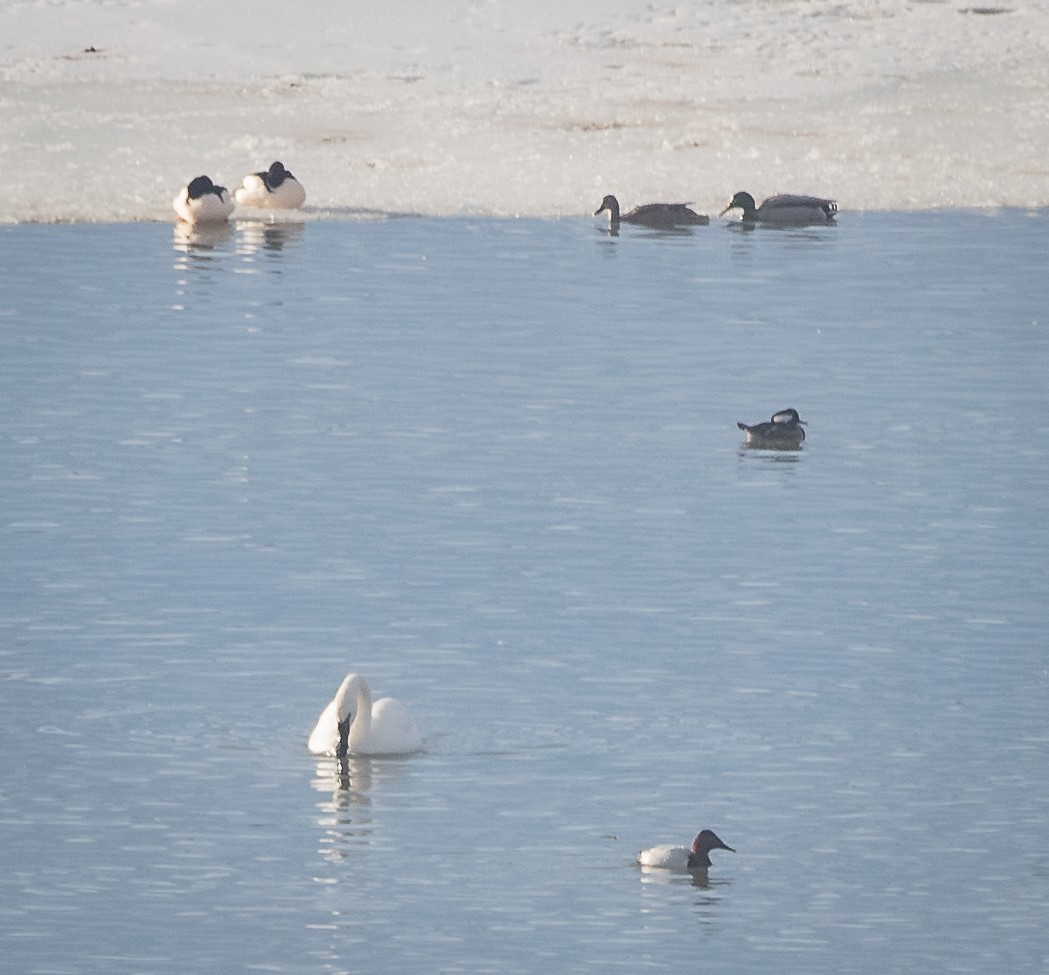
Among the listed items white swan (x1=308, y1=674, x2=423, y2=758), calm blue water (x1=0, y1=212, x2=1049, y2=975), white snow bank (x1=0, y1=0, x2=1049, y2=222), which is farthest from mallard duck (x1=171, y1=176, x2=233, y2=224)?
white swan (x1=308, y1=674, x2=423, y2=758)

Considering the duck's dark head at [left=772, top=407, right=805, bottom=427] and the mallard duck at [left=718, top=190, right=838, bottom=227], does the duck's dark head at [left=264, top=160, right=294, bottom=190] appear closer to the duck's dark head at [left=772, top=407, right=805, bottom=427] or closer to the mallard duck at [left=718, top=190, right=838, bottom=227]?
the mallard duck at [left=718, top=190, right=838, bottom=227]

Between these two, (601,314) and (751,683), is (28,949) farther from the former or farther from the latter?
(601,314)

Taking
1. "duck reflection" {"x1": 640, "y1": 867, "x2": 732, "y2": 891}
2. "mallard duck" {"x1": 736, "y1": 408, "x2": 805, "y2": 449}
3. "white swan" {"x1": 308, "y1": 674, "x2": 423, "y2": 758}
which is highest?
"mallard duck" {"x1": 736, "y1": 408, "x2": 805, "y2": 449}

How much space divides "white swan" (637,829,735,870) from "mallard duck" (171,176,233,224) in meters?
13.2

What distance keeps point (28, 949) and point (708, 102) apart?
61.2 ft

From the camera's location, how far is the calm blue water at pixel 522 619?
7.74 metres

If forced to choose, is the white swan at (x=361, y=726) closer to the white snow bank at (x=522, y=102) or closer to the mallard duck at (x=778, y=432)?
the mallard duck at (x=778, y=432)

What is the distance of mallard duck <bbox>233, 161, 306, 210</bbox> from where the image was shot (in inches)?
825

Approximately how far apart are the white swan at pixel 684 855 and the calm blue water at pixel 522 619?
59 millimetres

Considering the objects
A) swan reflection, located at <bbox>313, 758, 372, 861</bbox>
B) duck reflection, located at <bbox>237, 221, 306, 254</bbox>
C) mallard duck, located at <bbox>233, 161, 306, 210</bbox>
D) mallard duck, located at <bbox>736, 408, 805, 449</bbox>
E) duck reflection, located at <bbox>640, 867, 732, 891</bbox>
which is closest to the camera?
duck reflection, located at <bbox>640, 867, 732, 891</bbox>

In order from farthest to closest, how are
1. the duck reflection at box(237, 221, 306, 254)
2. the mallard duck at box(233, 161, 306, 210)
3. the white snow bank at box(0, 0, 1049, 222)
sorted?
the white snow bank at box(0, 0, 1049, 222) → the mallard duck at box(233, 161, 306, 210) → the duck reflection at box(237, 221, 306, 254)

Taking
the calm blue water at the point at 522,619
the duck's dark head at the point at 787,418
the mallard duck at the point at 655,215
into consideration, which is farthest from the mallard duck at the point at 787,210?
the duck's dark head at the point at 787,418

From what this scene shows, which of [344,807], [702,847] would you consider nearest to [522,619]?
[344,807]

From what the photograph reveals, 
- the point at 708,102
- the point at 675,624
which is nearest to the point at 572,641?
the point at 675,624
